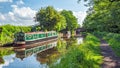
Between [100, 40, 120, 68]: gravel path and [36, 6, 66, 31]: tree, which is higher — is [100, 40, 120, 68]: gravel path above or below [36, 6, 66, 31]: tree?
below

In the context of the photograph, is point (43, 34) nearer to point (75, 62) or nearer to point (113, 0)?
point (113, 0)

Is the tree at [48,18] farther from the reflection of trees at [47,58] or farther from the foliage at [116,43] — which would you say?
the reflection of trees at [47,58]

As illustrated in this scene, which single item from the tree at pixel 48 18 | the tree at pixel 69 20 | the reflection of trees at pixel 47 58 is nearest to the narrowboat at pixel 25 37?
the reflection of trees at pixel 47 58

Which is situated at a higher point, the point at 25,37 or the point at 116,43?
the point at 25,37

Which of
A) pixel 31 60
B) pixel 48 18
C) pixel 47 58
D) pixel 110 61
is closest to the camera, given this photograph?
pixel 110 61

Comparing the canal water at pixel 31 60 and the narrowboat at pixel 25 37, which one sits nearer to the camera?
the canal water at pixel 31 60

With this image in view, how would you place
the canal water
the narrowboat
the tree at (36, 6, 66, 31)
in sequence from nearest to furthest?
the canal water → the narrowboat → the tree at (36, 6, 66, 31)

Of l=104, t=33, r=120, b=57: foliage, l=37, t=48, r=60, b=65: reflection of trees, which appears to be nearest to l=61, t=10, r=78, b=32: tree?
l=104, t=33, r=120, b=57: foliage

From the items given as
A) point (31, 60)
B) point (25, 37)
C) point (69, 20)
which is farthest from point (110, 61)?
point (69, 20)

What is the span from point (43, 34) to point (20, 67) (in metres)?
38.1

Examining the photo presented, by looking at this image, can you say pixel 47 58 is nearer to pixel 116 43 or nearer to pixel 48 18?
pixel 116 43

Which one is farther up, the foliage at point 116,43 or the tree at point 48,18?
the tree at point 48,18

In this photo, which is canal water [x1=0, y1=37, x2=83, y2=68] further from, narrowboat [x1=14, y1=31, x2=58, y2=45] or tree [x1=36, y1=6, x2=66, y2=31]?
tree [x1=36, y1=6, x2=66, y2=31]

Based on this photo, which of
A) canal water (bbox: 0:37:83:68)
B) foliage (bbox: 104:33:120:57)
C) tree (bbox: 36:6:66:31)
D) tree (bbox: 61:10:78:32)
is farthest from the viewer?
tree (bbox: 61:10:78:32)
